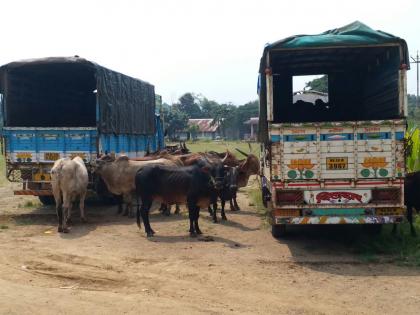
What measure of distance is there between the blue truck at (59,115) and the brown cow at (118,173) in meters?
0.30

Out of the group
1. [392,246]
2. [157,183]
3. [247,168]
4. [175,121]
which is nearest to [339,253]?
[392,246]

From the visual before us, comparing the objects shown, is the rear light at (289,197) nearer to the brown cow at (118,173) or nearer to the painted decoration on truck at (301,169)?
the painted decoration on truck at (301,169)

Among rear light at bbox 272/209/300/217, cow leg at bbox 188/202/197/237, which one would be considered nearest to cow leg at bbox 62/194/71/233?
cow leg at bbox 188/202/197/237

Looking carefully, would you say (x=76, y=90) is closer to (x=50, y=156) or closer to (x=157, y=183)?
(x=50, y=156)

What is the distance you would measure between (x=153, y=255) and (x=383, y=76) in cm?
543

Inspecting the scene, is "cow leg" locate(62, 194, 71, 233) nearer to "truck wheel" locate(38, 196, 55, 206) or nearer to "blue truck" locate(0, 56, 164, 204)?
"blue truck" locate(0, 56, 164, 204)

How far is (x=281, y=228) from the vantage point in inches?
359

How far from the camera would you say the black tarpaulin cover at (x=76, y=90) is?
11.9 metres

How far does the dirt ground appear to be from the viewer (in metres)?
5.50

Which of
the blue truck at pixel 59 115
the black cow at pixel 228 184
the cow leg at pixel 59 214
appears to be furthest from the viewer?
the blue truck at pixel 59 115

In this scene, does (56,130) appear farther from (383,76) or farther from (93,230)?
(383,76)

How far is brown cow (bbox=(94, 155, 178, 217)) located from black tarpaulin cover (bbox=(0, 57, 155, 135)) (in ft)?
2.86

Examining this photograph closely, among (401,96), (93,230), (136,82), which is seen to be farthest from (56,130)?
(401,96)

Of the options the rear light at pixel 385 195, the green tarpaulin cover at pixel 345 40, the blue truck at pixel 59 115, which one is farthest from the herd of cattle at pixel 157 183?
the green tarpaulin cover at pixel 345 40
